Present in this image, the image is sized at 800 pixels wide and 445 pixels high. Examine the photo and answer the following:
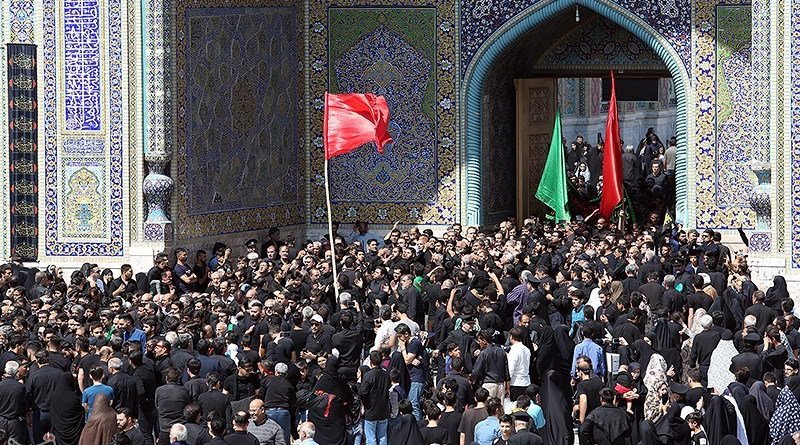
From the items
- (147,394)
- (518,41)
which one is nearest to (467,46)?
(518,41)

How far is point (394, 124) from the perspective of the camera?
89.7 feet

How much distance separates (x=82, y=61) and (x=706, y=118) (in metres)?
8.24

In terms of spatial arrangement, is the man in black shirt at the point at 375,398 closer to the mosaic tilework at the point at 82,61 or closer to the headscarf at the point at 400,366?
the headscarf at the point at 400,366

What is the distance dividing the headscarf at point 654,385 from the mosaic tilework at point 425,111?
443 inches

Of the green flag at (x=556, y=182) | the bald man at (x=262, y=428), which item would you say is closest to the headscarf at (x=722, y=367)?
the bald man at (x=262, y=428)

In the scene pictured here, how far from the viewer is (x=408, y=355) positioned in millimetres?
16781

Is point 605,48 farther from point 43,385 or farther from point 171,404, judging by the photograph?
point 171,404

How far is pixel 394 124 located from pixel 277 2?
7.73 ft

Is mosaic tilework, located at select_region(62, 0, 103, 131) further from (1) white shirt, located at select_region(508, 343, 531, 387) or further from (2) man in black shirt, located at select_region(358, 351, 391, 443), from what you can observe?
(2) man in black shirt, located at select_region(358, 351, 391, 443)

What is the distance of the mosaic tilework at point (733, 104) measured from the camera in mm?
25922

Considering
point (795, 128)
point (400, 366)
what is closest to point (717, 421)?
point (400, 366)

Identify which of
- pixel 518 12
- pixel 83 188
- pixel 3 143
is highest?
pixel 518 12

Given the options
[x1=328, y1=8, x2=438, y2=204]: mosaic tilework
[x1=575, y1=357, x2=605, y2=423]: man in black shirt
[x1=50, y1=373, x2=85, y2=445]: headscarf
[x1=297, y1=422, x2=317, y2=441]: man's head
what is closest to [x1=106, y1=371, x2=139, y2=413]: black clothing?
[x1=50, y1=373, x2=85, y2=445]: headscarf

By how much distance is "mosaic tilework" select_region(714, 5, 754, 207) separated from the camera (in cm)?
2592
